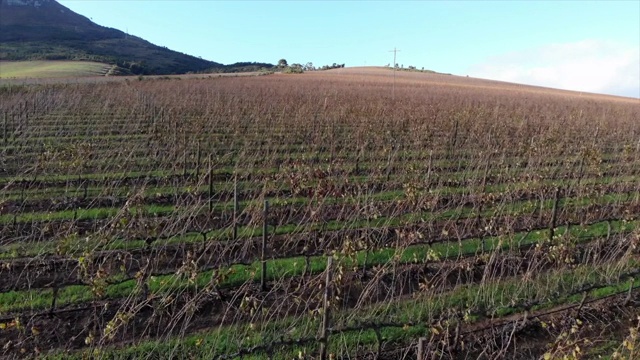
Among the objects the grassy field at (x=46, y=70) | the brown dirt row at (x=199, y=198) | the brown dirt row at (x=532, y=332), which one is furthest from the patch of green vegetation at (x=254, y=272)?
the grassy field at (x=46, y=70)

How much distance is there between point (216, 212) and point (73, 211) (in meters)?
1.95

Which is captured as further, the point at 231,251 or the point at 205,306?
the point at 231,251

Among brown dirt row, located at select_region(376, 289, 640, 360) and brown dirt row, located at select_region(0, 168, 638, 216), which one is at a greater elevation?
brown dirt row, located at select_region(0, 168, 638, 216)

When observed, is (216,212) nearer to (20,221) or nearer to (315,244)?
(315,244)

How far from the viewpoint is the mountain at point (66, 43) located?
6811 cm

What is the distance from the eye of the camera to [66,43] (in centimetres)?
8588

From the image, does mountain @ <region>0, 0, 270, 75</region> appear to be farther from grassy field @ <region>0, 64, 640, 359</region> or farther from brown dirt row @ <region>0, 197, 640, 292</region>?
brown dirt row @ <region>0, 197, 640, 292</region>

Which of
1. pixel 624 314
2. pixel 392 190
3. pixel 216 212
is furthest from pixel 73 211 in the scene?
pixel 624 314

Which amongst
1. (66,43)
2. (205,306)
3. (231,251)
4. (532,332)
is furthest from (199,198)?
(66,43)

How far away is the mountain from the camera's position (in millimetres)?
68106

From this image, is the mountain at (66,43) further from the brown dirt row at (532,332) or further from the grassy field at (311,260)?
the brown dirt row at (532,332)

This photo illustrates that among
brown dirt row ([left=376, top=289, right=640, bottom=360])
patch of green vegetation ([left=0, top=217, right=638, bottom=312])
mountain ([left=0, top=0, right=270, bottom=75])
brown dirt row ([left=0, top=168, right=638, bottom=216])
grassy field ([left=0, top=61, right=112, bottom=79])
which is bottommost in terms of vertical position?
brown dirt row ([left=376, top=289, right=640, bottom=360])

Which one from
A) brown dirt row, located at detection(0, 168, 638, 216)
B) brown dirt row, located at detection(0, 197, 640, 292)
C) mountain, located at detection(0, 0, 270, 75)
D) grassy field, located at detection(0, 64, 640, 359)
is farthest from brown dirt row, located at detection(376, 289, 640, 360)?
mountain, located at detection(0, 0, 270, 75)

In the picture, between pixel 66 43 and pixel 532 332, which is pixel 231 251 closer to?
pixel 532 332
